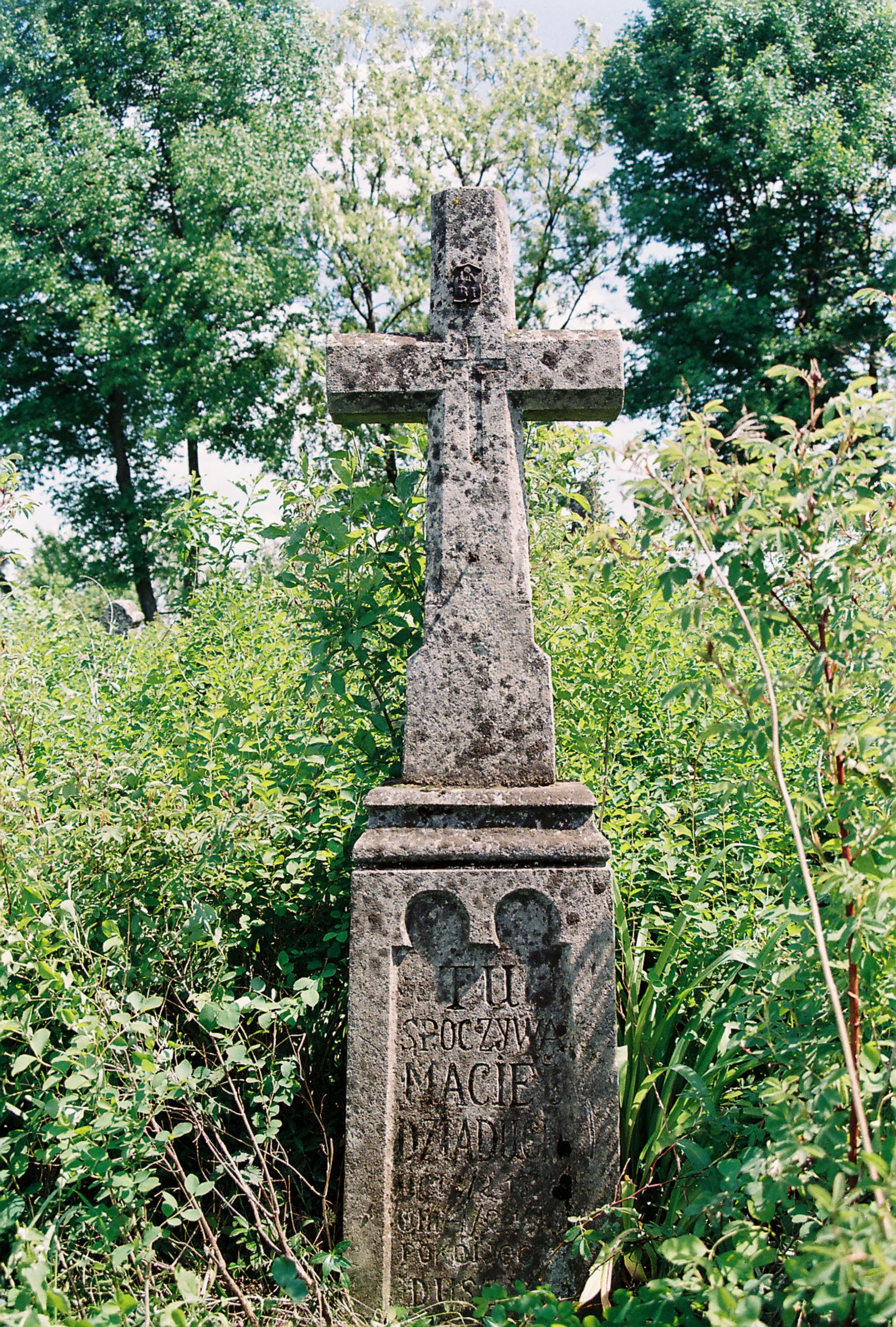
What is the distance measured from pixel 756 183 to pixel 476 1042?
18.1 meters

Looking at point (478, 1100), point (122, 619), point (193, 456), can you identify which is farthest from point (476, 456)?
point (193, 456)

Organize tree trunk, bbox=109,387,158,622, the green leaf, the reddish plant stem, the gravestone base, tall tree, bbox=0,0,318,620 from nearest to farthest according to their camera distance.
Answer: the reddish plant stem → the green leaf → the gravestone base → tall tree, bbox=0,0,318,620 → tree trunk, bbox=109,387,158,622

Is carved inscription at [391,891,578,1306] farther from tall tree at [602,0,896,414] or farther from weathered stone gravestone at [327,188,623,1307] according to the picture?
tall tree at [602,0,896,414]

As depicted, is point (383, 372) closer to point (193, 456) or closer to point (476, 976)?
point (476, 976)

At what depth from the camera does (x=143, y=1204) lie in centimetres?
222

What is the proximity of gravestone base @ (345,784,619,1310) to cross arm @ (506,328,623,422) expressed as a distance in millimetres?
1147

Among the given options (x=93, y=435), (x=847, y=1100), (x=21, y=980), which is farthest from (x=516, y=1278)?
(x=93, y=435)

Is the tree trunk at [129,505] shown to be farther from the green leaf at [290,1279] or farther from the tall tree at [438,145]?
the green leaf at [290,1279]

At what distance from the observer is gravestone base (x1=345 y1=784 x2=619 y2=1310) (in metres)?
2.37

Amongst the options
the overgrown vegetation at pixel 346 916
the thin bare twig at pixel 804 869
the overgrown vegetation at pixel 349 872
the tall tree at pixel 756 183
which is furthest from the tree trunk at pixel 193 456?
the thin bare twig at pixel 804 869

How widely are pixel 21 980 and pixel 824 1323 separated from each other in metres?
2.08

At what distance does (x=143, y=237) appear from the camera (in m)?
17.8

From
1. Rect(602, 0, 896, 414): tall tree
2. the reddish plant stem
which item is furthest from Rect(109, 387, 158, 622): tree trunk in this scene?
the reddish plant stem

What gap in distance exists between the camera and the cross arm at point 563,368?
274cm
